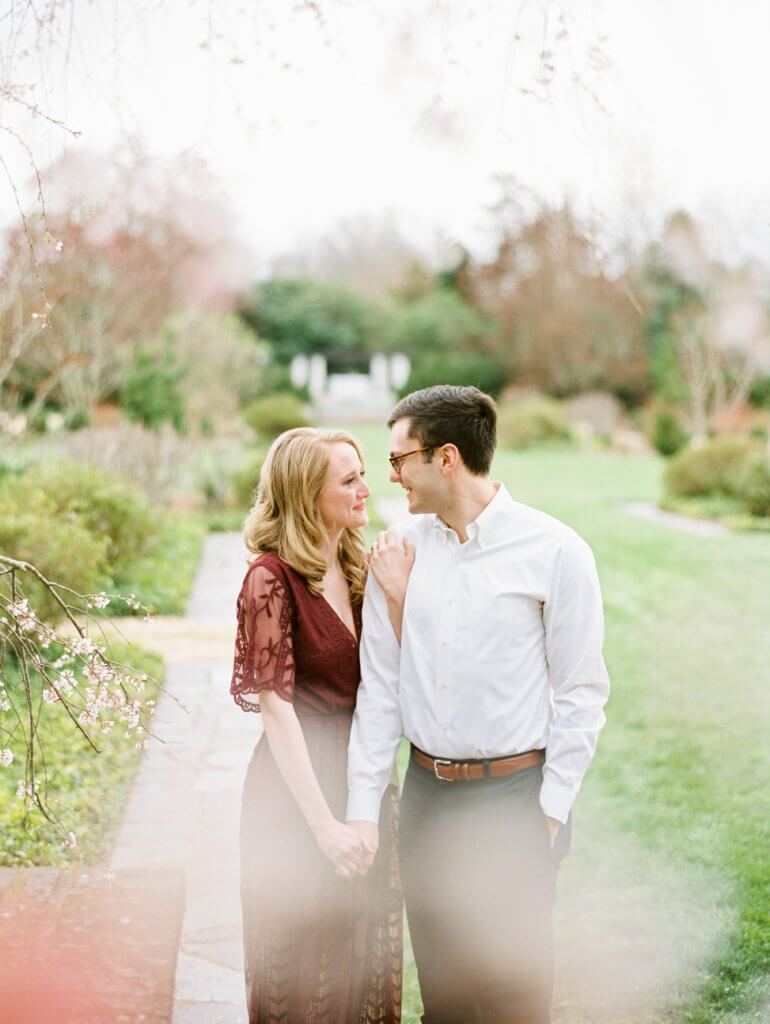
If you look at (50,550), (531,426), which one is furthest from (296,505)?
(531,426)

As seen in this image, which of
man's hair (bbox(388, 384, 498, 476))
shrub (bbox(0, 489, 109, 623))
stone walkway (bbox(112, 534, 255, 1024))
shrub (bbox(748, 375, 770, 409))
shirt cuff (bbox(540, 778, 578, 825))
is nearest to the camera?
shirt cuff (bbox(540, 778, 578, 825))

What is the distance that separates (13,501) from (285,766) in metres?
6.29

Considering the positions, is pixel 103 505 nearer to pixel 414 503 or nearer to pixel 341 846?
pixel 414 503

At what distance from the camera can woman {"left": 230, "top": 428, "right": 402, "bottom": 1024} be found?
8.60ft

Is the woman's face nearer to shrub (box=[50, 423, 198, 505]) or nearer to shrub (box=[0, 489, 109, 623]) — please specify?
shrub (box=[0, 489, 109, 623])

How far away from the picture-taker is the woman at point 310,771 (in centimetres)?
262

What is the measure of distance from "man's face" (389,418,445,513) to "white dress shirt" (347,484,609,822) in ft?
0.43

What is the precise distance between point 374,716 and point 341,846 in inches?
12.3

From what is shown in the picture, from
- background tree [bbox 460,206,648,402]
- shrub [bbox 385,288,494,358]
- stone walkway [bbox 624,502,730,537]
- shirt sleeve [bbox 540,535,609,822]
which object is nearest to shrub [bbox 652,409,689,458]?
background tree [bbox 460,206,648,402]

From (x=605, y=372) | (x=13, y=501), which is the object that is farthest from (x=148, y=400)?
(x=605, y=372)

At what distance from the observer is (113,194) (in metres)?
15.2

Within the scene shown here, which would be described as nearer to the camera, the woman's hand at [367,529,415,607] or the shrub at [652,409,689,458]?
the woman's hand at [367,529,415,607]

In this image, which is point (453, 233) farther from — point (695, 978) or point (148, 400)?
point (695, 978)

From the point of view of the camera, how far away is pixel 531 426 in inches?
1252
